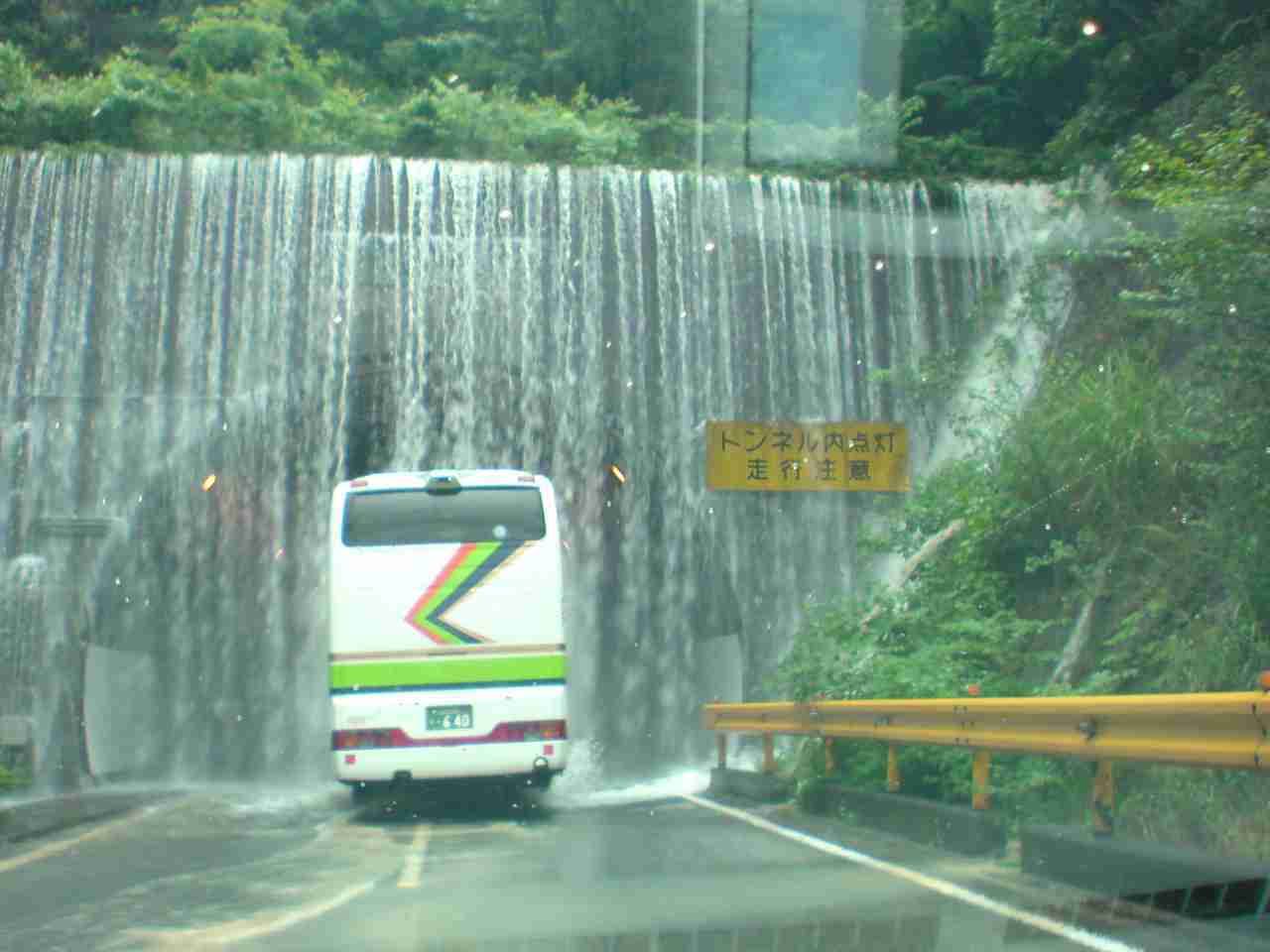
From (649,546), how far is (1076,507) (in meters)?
12.1

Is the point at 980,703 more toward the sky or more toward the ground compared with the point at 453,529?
more toward the ground

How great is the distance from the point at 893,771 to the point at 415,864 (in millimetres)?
3855

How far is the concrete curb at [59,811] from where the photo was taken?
12.9m

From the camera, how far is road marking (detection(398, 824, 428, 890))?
9484mm

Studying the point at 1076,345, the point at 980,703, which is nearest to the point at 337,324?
the point at 1076,345

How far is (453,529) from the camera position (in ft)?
51.7

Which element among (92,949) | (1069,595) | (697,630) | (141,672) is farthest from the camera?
(697,630)

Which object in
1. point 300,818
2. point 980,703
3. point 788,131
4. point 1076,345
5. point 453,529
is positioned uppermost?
point 788,131

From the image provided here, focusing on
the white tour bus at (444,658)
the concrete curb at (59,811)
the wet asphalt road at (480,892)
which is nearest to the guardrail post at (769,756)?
the white tour bus at (444,658)

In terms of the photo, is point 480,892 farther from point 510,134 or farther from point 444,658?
point 510,134

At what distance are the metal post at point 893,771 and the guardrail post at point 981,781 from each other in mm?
1731

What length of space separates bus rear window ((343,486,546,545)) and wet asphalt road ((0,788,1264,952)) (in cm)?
307

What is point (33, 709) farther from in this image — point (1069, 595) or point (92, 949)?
point (92, 949)

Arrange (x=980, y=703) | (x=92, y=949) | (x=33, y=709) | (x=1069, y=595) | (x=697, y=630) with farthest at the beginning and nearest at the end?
(x=697, y=630), (x=33, y=709), (x=1069, y=595), (x=980, y=703), (x=92, y=949)
